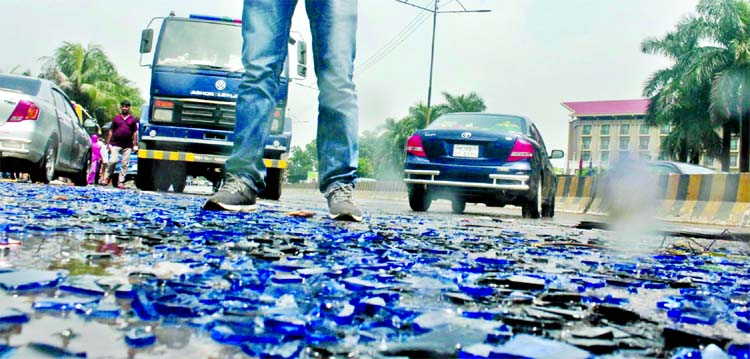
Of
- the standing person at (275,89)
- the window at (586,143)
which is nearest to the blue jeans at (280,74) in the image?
the standing person at (275,89)

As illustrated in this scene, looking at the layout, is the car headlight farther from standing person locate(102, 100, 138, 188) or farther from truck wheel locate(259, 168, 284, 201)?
standing person locate(102, 100, 138, 188)

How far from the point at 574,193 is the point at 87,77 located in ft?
126

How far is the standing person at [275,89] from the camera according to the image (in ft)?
13.5

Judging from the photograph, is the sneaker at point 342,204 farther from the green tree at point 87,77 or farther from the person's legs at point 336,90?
the green tree at point 87,77

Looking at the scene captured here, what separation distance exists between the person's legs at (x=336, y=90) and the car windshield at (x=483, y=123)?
5624 mm

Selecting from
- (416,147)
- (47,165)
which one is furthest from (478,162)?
(47,165)

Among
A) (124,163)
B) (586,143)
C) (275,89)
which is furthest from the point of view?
(586,143)

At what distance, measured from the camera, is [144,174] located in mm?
11055

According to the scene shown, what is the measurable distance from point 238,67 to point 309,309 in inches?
375

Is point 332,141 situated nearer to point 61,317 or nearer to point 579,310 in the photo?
point 579,310

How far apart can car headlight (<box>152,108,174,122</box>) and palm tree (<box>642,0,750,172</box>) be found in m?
29.3

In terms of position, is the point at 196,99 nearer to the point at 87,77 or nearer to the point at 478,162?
the point at 478,162

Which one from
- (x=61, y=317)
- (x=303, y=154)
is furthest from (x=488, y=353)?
(x=303, y=154)

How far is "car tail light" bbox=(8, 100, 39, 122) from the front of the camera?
9.74 meters
